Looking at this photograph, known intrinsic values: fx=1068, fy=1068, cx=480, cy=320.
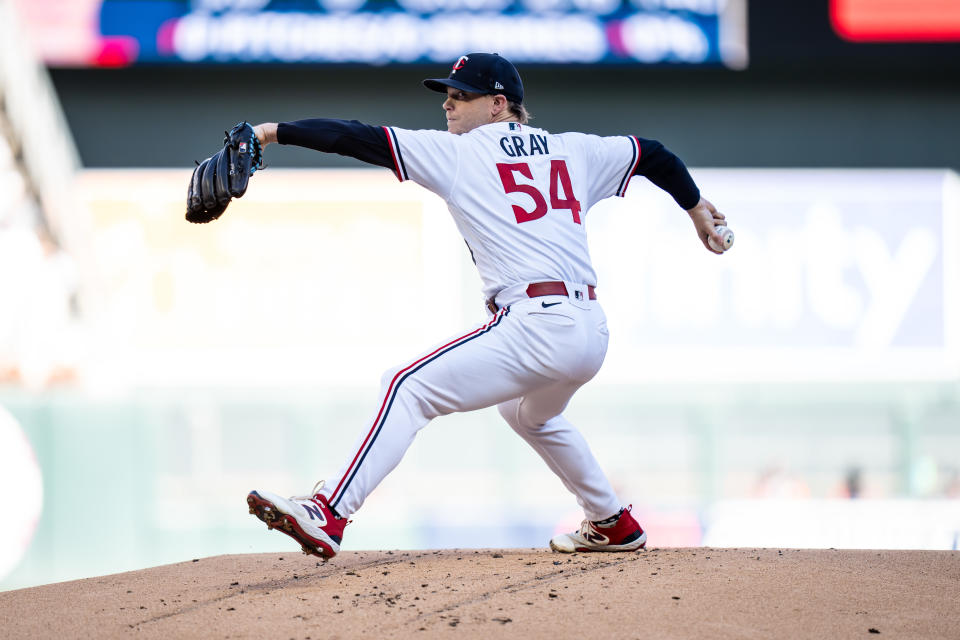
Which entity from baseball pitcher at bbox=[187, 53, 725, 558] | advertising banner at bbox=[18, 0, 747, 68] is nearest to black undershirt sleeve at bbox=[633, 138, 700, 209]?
baseball pitcher at bbox=[187, 53, 725, 558]

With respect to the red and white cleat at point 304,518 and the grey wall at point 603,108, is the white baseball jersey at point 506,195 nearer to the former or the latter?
the red and white cleat at point 304,518

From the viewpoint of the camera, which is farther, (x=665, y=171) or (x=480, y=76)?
(x=665, y=171)

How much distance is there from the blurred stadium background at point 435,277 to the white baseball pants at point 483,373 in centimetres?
521

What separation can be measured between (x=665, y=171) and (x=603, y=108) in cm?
519

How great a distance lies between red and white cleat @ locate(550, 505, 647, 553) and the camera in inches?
121

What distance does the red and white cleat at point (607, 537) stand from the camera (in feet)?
10.1

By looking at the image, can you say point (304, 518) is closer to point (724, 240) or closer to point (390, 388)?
point (390, 388)

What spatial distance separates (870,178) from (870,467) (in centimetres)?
219

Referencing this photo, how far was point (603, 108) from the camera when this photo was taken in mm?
8055

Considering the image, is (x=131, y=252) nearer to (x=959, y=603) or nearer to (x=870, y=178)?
(x=870, y=178)

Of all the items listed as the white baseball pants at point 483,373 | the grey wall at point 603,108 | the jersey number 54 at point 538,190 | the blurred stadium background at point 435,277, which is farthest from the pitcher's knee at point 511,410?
the grey wall at point 603,108

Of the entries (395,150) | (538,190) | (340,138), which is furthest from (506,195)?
(340,138)

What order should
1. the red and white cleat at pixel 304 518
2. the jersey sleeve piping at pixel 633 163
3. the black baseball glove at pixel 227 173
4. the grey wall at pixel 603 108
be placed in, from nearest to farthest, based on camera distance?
the red and white cleat at pixel 304 518, the black baseball glove at pixel 227 173, the jersey sleeve piping at pixel 633 163, the grey wall at pixel 603 108

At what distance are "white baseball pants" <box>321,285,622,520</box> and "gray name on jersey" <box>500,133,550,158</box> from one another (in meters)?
0.38
